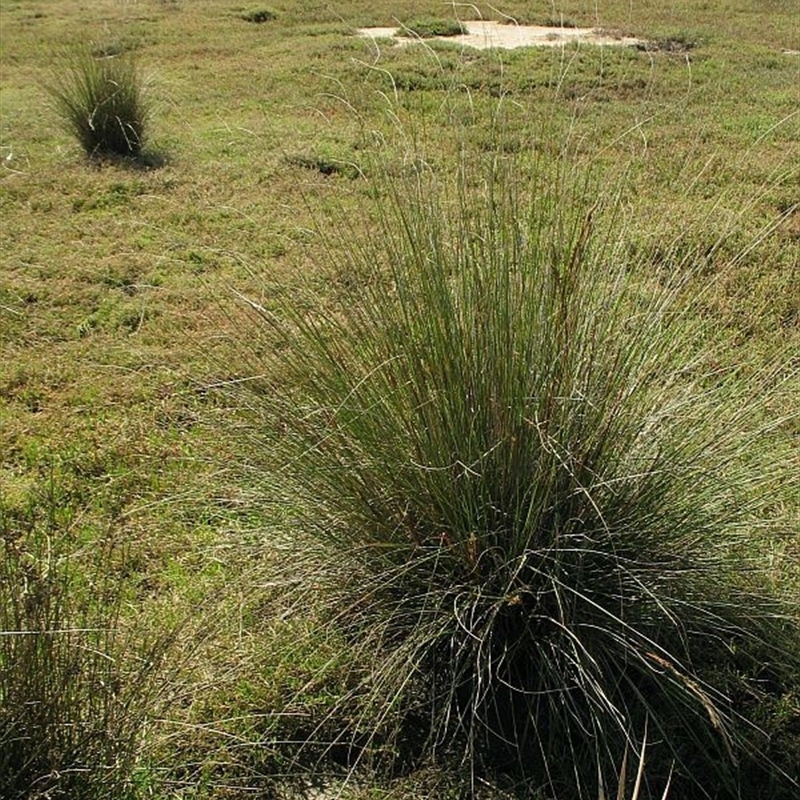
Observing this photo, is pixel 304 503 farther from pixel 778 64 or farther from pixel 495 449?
pixel 778 64

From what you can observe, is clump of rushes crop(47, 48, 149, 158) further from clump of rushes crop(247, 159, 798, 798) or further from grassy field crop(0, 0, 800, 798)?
clump of rushes crop(247, 159, 798, 798)

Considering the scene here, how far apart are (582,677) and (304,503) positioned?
2.28ft

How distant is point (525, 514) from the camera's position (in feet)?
6.97

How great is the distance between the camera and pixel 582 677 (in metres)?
2.05

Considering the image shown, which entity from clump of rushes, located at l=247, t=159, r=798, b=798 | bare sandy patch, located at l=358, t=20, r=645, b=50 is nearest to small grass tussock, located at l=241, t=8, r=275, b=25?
bare sandy patch, located at l=358, t=20, r=645, b=50

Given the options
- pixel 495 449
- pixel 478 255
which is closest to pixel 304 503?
pixel 495 449

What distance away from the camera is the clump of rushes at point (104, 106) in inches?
246

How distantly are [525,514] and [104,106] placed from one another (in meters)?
4.96

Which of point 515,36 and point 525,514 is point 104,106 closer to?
point 525,514

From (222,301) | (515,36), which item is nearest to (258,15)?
(515,36)

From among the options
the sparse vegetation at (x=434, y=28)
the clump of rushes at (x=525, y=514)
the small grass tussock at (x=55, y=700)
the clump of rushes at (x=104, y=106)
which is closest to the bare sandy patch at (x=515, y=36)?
the sparse vegetation at (x=434, y=28)

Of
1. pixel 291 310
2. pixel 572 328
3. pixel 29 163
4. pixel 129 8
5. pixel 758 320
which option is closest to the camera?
pixel 572 328

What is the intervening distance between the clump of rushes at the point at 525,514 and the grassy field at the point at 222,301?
0.13m

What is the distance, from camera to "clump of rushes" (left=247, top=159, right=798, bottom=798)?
6.75 ft
